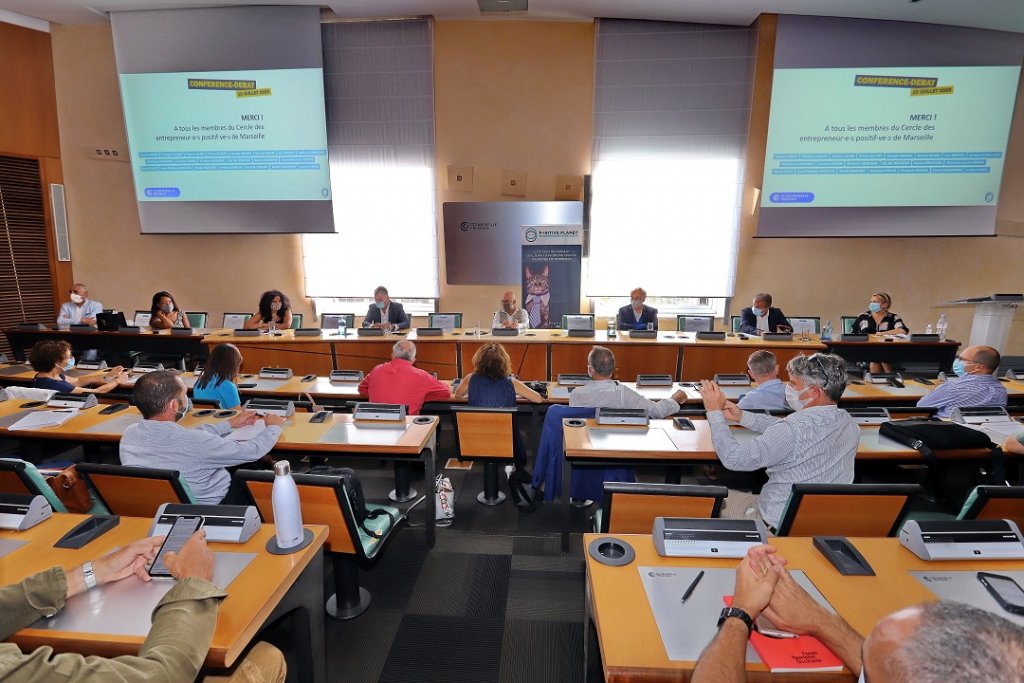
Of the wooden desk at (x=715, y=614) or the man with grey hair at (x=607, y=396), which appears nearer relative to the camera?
the wooden desk at (x=715, y=614)

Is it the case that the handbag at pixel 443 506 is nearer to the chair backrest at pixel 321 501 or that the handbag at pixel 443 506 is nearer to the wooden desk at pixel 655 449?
the wooden desk at pixel 655 449

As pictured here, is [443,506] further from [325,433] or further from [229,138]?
[229,138]

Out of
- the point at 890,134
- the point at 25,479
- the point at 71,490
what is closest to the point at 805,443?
the point at 25,479

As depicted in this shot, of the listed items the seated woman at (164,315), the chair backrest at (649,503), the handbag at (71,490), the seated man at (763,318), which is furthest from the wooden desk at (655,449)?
the seated woman at (164,315)

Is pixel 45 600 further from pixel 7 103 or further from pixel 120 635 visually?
pixel 7 103

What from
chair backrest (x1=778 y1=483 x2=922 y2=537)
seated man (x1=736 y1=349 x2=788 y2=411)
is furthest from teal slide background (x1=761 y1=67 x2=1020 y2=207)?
chair backrest (x1=778 y1=483 x2=922 y2=537)

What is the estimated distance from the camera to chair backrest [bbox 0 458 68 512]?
Answer: 2.07m

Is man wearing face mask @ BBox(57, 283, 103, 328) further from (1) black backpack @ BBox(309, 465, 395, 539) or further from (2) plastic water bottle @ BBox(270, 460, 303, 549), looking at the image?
(2) plastic water bottle @ BBox(270, 460, 303, 549)

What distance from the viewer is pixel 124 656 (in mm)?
994

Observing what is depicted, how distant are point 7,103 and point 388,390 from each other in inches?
334

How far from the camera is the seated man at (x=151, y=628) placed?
3.07ft

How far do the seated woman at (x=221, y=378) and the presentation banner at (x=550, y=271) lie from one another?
193 inches

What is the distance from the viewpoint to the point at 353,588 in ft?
8.55

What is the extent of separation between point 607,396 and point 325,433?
1.84m
